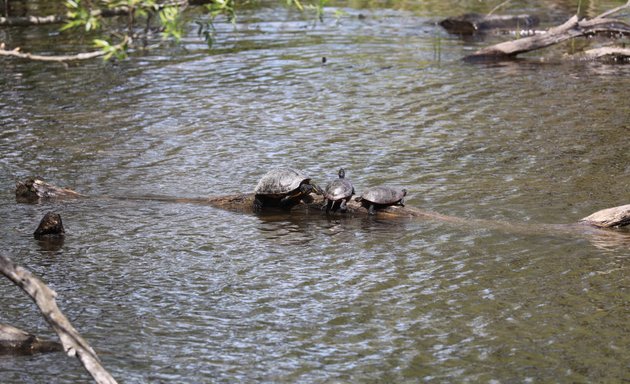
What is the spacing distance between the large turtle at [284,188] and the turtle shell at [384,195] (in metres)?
0.52

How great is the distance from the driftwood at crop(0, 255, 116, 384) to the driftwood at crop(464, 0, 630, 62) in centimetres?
1221

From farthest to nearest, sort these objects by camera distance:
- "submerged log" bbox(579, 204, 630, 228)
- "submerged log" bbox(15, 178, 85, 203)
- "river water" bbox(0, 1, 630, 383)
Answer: "submerged log" bbox(15, 178, 85, 203)
"submerged log" bbox(579, 204, 630, 228)
"river water" bbox(0, 1, 630, 383)

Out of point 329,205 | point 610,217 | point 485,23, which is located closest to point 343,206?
point 329,205

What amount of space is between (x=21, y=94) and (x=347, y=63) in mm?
5045

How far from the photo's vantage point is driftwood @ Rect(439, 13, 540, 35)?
61.4 ft

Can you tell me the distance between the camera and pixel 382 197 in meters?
8.43

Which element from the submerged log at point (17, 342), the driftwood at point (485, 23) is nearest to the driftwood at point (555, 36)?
the driftwood at point (485, 23)

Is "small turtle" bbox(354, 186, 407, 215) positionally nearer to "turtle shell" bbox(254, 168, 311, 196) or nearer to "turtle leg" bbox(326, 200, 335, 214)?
"turtle leg" bbox(326, 200, 335, 214)

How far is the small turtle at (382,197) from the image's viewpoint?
842 cm

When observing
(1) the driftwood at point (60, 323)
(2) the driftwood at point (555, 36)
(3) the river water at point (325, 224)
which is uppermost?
(2) the driftwood at point (555, 36)

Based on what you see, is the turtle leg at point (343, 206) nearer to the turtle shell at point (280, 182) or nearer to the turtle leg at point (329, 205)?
the turtle leg at point (329, 205)

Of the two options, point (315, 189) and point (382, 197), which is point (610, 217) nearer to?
point (382, 197)

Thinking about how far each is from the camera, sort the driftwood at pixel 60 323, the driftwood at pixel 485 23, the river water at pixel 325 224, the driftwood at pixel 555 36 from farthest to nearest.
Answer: the driftwood at pixel 485 23, the driftwood at pixel 555 36, the river water at pixel 325 224, the driftwood at pixel 60 323

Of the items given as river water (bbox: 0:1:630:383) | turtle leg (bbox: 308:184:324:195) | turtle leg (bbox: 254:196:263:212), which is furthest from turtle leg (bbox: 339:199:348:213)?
turtle leg (bbox: 254:196:263:212)
